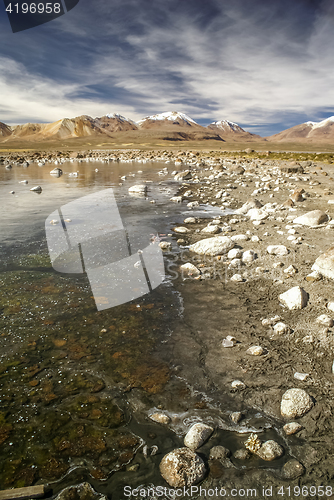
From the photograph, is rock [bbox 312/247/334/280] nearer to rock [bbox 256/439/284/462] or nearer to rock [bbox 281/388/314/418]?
rock [bbox 281/388/314/418]

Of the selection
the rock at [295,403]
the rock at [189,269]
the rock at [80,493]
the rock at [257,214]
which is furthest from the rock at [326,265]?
the rock at [80,493]

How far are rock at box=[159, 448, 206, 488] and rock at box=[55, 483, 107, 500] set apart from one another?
0.58m

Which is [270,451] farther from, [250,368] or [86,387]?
[86,387]

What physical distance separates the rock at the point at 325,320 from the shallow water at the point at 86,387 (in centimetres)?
201

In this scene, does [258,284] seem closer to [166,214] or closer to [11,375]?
[11,375]

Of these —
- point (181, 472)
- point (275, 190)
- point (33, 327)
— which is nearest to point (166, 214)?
point (275, 190)

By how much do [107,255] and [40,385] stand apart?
441 cm

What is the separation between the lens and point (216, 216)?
458 inches

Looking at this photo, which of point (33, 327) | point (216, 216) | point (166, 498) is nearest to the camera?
point (166, 498)

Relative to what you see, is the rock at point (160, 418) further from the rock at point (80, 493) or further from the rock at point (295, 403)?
the rock at point (295, 403)

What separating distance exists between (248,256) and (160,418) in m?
4.66

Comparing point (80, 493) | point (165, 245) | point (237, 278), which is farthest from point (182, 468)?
point (165, 245)

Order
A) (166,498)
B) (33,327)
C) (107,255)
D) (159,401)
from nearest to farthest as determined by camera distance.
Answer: (166,498) → (159,401) → (33,327) → (107,255)

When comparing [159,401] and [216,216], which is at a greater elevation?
[216,216]
